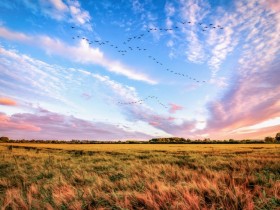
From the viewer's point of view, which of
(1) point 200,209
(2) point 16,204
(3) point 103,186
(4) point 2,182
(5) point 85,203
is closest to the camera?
(1) point 200,209

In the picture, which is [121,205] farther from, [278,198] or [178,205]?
[278,198]

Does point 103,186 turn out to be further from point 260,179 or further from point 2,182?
point 2,182

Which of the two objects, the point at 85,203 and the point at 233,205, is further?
the point at 85,203

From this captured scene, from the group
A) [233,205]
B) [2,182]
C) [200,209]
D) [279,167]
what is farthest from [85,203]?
[279,167]

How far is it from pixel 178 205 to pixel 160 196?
51 centimetres

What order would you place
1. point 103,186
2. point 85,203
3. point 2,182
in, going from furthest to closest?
1. point 2,182
2. point 103,186
3. point 85,203

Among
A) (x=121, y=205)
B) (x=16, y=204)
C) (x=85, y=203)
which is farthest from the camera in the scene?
(x=16, y=204)

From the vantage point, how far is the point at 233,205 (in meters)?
3.94

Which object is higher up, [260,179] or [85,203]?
[260,179]

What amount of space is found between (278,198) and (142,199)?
7.10ft

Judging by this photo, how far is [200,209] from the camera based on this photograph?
3.84m

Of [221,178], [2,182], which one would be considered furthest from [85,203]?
[2,182]

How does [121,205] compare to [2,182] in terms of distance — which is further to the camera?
[2,182]

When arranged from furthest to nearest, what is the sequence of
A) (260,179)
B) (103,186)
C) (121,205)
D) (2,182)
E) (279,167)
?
(279,167), (2,182), (103,186), (260,179), (121,205)
